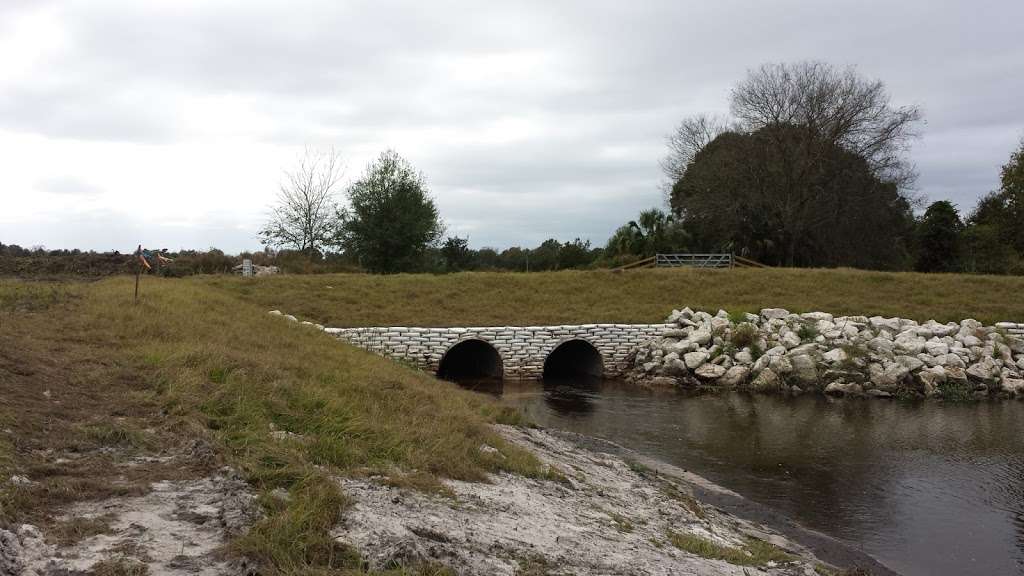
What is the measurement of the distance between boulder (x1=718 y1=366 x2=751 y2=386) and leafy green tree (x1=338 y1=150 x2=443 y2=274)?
23.6 m

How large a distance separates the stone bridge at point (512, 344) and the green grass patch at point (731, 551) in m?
15.3

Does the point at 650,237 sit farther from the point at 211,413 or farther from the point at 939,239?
the point at 211,413

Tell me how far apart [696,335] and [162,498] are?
20.6 meters

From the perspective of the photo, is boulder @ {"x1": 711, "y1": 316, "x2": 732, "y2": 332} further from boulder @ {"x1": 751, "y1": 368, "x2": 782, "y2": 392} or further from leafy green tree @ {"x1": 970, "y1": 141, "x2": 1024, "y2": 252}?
leafy green tree @ {"x1": 970, "y1": 141, "x2": 1024, "y2": 252}

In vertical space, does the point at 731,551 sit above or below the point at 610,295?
below

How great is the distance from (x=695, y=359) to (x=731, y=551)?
15802 mm

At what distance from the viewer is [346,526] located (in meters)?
5.32

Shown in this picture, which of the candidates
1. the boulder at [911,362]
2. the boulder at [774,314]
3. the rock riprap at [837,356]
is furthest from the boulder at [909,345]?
the boulder at [774,314]

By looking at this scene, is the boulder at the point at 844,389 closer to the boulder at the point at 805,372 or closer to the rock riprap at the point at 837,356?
the rock riprap at the point at 837,356

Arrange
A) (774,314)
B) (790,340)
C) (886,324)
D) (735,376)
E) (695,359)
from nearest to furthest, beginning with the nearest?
(735,376), (695,359), (790,340), (886,324), (774,314)

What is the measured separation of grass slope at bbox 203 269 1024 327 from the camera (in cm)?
2605

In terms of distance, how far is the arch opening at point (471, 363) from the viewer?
24.7 m

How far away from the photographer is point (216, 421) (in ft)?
24.7

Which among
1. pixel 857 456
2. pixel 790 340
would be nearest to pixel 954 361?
pixel 790 340
